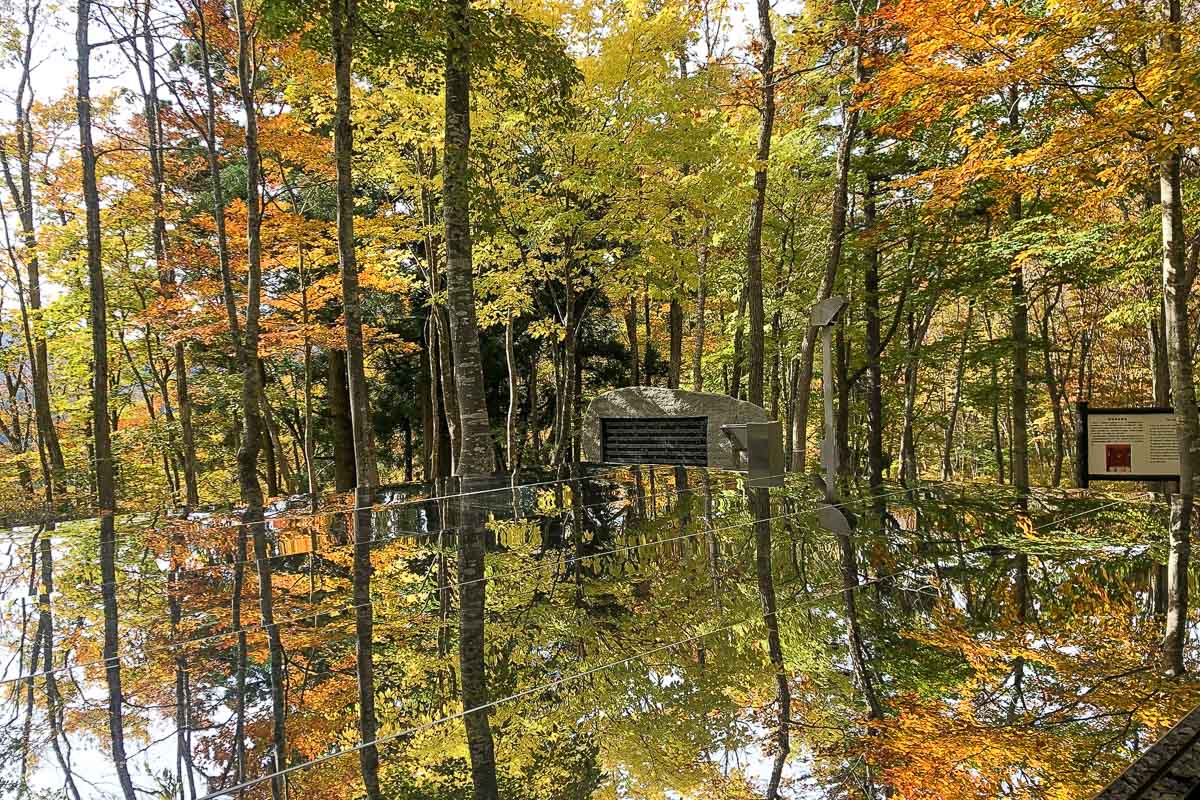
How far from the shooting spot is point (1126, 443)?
7.22m

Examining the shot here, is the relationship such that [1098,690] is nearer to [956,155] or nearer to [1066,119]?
[1066,119]

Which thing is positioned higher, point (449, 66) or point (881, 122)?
point (881, 122)

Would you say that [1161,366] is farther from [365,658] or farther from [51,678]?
[51,678]

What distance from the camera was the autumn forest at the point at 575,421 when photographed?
217cm

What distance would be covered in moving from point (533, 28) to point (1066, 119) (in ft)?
21.7

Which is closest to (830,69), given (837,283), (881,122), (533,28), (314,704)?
(881,122)

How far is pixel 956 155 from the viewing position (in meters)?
11.9

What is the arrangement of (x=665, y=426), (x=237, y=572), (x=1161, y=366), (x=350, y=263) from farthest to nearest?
(x=665, y=426) → (x=1161, y=366) → (x=350, y=263) → (x=237, y=572)

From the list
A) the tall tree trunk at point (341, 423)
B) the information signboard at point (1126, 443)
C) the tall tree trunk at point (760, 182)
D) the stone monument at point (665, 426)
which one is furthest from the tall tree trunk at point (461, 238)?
the tall tree trunk at point (341, 423)

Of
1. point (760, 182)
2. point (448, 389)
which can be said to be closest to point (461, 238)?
point (448, 389)

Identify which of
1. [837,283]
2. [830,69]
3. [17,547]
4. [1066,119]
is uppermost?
→ [830,69]

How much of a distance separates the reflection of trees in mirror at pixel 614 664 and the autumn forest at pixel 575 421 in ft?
0.07

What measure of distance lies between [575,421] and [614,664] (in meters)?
16.6

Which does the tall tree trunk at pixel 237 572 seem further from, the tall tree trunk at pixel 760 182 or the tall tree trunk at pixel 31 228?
the tall tree trunk at pixel 760 182
